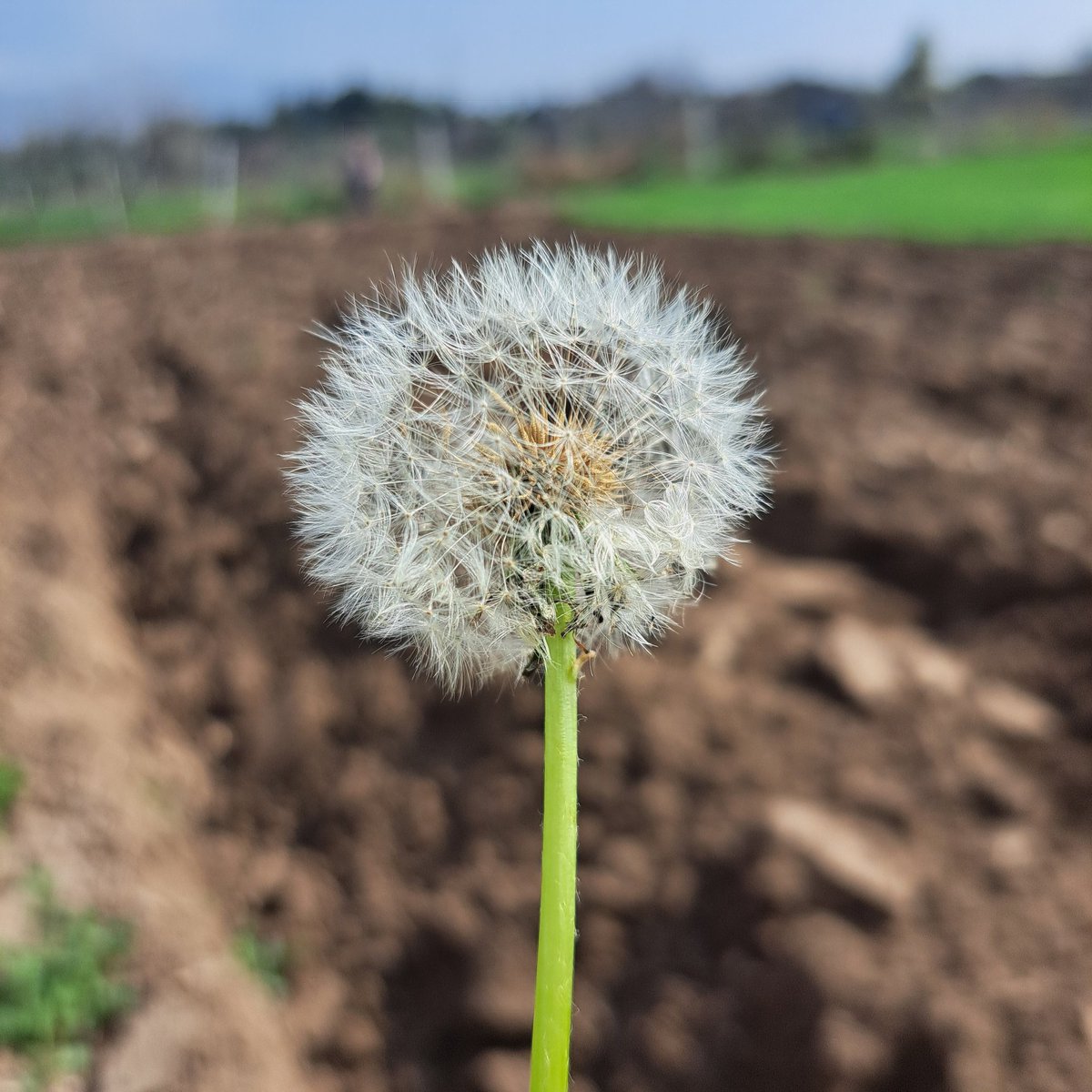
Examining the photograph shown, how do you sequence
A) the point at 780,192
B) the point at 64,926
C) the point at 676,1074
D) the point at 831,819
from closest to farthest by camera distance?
the point at 676,1074 → the point at 64,926 → the point at 831,819 → the point at 780,192

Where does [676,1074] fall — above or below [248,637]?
below

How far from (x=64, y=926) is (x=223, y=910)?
21.2 inches

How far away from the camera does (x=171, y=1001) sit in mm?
2787

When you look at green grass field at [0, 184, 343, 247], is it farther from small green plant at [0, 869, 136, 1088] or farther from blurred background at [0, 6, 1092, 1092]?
small green plant at [0, 869, 136, 1088]

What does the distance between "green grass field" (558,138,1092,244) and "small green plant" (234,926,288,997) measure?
25.1ft

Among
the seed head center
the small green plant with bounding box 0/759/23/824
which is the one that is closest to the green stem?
the seed head center

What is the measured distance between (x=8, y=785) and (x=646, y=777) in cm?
207

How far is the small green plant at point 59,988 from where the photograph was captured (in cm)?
261

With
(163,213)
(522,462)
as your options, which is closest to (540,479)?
(522,462)

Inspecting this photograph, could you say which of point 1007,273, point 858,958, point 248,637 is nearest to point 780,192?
point 1007,273

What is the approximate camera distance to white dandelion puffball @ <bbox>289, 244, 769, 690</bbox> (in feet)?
4.54

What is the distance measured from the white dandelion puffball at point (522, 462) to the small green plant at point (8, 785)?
7.37 feet

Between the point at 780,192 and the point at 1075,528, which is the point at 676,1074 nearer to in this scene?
the point at 1075,528

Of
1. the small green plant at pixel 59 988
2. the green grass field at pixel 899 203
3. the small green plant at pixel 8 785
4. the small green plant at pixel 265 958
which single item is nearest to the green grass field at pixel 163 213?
the green grass field at pixel 899 203
